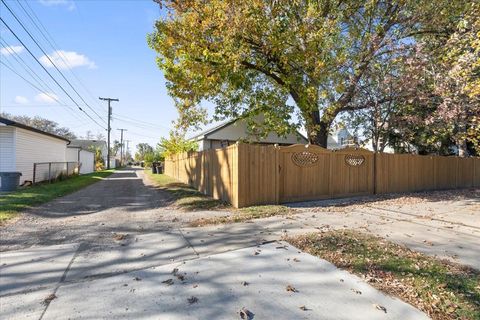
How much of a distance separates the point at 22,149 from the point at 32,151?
130cm

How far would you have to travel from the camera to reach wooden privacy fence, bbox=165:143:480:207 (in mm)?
9070

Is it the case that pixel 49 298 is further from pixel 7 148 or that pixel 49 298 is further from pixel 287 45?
pixel 7 148

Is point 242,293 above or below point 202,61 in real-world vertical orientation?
below

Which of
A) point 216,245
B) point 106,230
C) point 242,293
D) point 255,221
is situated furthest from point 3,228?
point 242,293

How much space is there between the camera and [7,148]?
1423 cm

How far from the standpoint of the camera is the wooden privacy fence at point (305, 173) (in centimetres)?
907

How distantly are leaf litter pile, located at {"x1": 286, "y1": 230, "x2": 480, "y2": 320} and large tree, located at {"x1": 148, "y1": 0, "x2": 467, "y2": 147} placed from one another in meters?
6.73

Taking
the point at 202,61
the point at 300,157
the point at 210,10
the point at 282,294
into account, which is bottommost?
the point at 282,294

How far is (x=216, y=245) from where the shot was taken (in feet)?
17.5

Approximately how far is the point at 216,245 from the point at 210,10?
8.06 m

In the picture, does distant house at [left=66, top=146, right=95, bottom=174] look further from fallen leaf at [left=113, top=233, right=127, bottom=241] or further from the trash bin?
fallen leaf at [left=113, top=233, right=127, bottom=241]

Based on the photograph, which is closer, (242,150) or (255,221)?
(255,221)

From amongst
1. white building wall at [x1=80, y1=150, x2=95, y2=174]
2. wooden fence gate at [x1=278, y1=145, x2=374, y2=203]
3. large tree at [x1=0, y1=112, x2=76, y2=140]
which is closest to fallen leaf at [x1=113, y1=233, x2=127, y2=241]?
wooden fence gate at [x1=278, y1=145, x2=374, y2=203]

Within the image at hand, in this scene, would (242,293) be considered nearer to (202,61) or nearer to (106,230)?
(106,230)
